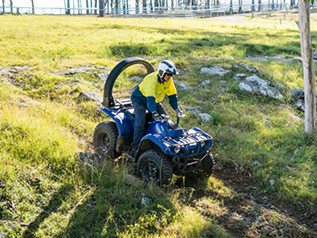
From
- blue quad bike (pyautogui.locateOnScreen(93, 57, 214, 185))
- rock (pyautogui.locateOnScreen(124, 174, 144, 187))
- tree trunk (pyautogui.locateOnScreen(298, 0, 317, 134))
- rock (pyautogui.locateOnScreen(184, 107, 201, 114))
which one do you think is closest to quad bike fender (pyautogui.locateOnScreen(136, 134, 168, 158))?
blue quad bike (pyautogui.locateOnScreen(93, 57, 214, 185))

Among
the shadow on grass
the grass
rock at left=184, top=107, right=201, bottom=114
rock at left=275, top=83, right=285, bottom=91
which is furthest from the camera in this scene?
rock at left=275, top=83, right=285, bottom=91

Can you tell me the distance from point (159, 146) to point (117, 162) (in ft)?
4.99

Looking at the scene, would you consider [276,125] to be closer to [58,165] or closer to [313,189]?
[313,189]

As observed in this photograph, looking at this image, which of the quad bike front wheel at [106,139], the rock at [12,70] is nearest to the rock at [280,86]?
the quad bike front wheel at [106,139]

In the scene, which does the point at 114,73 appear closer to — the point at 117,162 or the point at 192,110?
the point at 117,162

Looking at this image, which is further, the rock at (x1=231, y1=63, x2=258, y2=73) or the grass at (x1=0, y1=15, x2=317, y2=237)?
the rock at (x1=231, y1=63, x2=258, y2=73)

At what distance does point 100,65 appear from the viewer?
11016mm

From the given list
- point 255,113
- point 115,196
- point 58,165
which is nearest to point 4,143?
point 58,165

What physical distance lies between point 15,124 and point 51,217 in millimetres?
2393

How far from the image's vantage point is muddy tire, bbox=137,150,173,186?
16.3ft

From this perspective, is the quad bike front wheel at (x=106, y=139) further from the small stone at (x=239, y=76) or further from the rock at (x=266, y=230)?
the small stone at (x=239, y=76)

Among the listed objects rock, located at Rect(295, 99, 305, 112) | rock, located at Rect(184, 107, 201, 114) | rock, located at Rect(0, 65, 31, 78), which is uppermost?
rock, located at Rect(0, 65, 31, 78)

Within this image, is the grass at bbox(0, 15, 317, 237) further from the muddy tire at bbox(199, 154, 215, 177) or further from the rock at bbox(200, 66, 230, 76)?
the rock at bbox(200, 66, 230, 76)

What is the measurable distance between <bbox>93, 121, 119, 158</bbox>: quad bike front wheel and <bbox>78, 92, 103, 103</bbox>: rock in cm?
220
